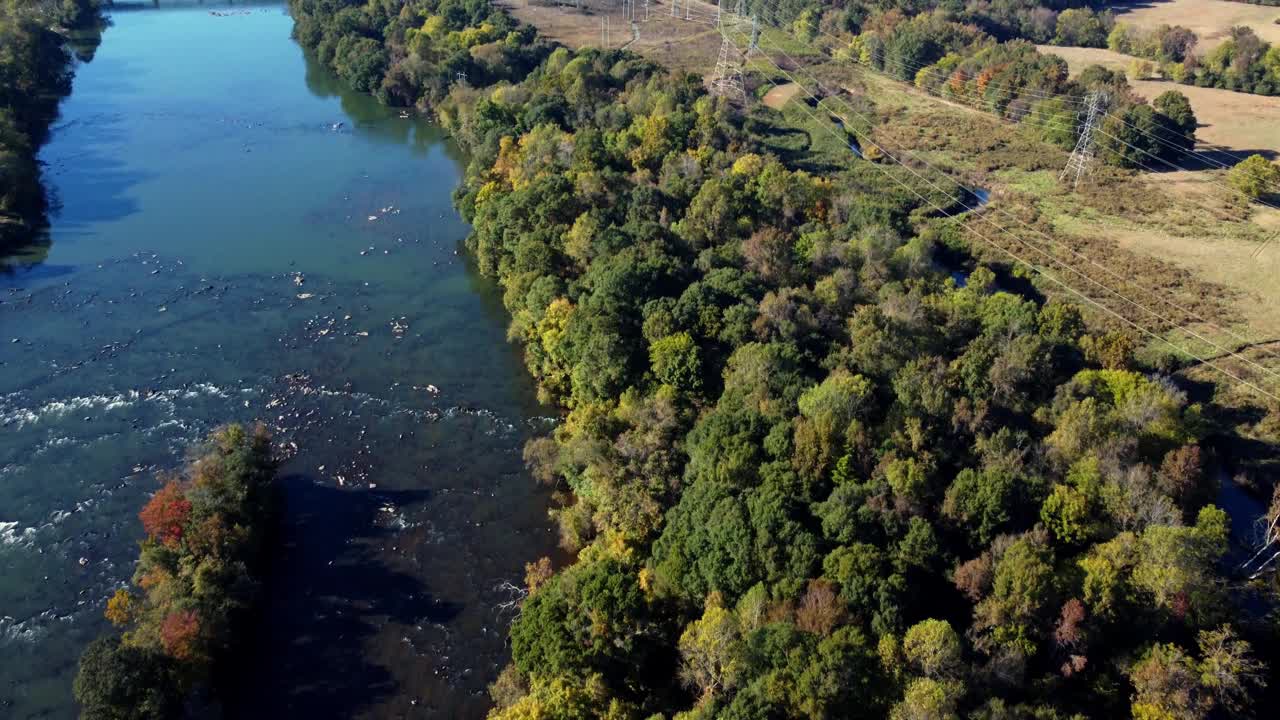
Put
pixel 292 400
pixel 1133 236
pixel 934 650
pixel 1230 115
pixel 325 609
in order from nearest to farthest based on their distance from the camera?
pixel 934 650 → pixel 325 609 → pixel 292 400 → pixel 1133 236 → pixel 1230 115

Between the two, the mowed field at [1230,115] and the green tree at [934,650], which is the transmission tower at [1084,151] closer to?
the mowed field at [1230,115]

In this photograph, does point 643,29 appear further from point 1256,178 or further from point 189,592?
point 189,592

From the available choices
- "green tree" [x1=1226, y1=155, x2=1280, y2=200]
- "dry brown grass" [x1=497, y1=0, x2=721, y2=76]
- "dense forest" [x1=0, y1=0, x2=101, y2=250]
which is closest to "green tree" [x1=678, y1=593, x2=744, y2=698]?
"dense forest" [x1=0, y1=0, x2=101, y2=250]

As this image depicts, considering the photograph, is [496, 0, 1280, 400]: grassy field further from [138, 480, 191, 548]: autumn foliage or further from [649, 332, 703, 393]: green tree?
[138, 480, 191, 548]: autumn foliage

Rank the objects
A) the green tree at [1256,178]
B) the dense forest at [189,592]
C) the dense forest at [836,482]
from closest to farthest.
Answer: the dense forest at [836,482] < the dense forest at [189,592] < the green tree at [1256,178]

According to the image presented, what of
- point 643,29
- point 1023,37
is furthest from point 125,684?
point 1023,37

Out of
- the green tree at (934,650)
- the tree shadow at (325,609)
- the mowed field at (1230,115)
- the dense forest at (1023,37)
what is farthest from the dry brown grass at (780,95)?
the green tree at (934,650)
